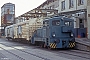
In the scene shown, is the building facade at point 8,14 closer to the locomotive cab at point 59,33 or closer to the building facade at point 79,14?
the building facade at point 79,14

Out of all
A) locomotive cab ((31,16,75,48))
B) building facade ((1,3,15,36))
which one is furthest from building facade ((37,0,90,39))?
building facade ((1,3,15,36))

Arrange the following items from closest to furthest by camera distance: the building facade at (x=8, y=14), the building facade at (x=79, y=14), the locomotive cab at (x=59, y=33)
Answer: the locomotive cab at (x=59, y=33)
the building facade at (x=79, y=14)
the building facade at (x=8, y=14)

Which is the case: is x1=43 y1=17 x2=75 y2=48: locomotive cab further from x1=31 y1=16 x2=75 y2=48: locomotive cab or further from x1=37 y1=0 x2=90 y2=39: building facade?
x1=37 y1=0 x2=90 y2=39: building facade

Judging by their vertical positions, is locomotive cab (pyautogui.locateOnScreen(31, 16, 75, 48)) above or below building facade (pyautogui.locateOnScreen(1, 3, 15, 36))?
below

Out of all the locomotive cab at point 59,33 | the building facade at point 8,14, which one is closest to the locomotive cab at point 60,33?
the locomotive cab at point 59,33

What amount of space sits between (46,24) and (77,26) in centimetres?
1431

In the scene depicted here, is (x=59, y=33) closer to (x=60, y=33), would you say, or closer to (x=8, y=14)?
(x=60, y=33)

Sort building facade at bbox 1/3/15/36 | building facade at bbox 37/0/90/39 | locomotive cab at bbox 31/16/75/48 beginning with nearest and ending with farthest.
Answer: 1. locomotive cab at bbox 31/16/75/48
2. building facade at bbox 37/0/90/39
3. building facade at bbox 1/3/15/36

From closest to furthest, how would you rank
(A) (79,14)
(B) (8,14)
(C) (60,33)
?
(C) (60,33), (A) (79,14), (B) (8,14)

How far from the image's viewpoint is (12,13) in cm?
6097

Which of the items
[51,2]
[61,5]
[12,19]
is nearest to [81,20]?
[61,5]

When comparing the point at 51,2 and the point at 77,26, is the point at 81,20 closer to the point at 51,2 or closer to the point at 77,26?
the point at 77,26

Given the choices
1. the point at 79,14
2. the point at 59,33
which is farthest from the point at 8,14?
the point at 59,33

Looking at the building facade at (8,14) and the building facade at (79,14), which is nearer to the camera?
the building facade at (79,14)
